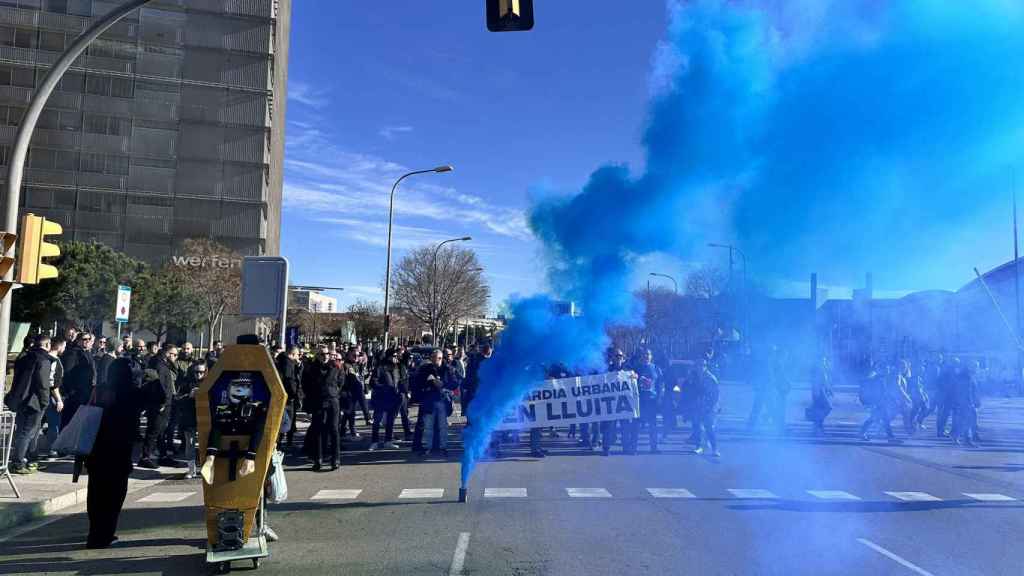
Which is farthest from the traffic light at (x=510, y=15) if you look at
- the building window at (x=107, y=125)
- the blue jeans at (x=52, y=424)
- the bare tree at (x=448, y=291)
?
the building window at (x=107, y=125)

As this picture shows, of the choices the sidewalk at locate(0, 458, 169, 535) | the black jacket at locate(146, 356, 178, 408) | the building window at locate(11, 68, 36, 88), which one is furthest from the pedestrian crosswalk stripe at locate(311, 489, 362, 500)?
the building window at locate(11, 68, 36, 88)

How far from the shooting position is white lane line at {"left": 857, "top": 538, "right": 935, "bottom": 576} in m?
5.95

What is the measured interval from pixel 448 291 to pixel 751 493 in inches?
1429

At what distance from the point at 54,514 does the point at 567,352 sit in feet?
20.1

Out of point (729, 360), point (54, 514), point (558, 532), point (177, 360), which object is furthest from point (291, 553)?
point (729, 360)

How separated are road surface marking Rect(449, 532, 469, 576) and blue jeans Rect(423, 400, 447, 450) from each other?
546 cm

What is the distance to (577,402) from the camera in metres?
10.7

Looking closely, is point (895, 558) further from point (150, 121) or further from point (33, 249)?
point (150, 121)

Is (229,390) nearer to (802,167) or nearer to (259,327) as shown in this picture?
(802,167)

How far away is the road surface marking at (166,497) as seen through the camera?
29.6ft

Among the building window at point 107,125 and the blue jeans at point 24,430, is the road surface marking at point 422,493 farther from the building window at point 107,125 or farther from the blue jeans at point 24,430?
the building window at point 107,125

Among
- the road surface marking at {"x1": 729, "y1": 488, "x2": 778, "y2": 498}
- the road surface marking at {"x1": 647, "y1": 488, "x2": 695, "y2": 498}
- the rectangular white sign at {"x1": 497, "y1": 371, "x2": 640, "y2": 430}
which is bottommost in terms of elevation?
the road surface marking at {"x1": 647, "y1": 488, "x2": 695, "y2": 498}

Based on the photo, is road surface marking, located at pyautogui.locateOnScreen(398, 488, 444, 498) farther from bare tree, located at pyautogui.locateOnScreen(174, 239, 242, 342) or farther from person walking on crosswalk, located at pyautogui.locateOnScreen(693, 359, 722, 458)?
bare tree, located at pyautogui.locateOnScreen(174, 239, 242, 342)

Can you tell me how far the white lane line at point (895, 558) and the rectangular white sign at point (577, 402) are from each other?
4.12m
